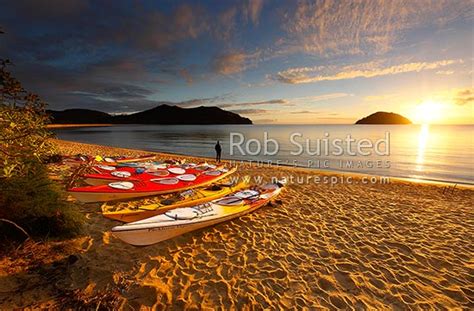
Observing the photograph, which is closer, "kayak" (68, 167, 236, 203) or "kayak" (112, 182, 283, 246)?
"kayak" (112, 182, 283, 246)

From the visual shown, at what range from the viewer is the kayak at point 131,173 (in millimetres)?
9875

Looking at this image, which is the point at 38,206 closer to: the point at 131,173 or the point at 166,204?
the point at 166,204

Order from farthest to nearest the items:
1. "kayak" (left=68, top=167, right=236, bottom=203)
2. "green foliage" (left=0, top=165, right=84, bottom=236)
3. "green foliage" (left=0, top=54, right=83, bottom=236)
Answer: "kayak" (left=68, top=167, right=236, bottom=203) → "green foliage" (left=0, top=165, right=84, bottom=236) → "green foliage" (left=0, top=54, right=83, bottom=236)

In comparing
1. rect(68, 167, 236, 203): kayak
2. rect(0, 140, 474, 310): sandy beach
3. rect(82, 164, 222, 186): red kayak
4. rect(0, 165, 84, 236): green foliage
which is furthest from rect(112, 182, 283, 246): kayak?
rect(82, 164, 222, 186): red kayak

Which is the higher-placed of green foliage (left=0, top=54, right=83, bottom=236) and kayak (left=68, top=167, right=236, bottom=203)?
green foliage (left=0, top=54, right=83, bottom=236)

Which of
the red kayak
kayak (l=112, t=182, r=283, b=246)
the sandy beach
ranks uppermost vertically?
the red kayak

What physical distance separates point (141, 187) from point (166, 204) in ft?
8.93

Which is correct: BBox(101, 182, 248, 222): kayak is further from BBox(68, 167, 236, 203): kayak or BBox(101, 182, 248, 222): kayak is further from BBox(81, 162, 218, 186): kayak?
BBox(81, 162, 218, 186): kayak

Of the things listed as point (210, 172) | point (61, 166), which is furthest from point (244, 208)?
point (61, 166)

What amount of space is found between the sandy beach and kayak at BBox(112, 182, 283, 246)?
14.8 inches

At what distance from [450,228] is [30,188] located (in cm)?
1197

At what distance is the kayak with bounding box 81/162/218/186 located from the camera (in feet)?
32.4

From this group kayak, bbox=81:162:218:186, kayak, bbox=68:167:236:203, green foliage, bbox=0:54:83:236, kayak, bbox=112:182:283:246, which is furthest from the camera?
kayak, bbox=81:162:218:186

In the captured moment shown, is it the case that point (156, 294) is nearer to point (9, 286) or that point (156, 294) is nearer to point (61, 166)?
point (9, 286)
